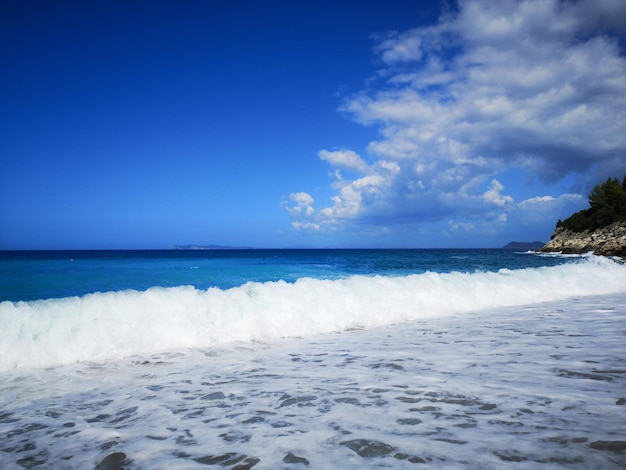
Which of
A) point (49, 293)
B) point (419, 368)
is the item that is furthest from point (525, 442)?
point (49, 293)

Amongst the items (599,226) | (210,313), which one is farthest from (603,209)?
(210,313)

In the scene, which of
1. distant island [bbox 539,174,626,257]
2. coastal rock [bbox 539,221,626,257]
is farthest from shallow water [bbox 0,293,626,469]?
distant island [bbox 539,174,626,257]

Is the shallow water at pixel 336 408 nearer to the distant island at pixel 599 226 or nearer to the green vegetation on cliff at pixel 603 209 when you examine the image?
the distant island at pixel 599 226

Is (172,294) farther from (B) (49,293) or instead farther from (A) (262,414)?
(B) (49,293)

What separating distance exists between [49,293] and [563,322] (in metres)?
16.8

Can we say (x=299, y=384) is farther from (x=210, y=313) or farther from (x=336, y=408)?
(x=210, y=313)

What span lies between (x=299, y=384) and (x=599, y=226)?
79.0 metres

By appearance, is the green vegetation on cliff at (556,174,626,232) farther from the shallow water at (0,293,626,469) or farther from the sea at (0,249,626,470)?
the shallow water at (0,293,626,469)

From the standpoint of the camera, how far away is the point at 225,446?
3062mm

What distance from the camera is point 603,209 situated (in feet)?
204

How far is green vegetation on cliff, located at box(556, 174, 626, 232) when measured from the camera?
2340 inches

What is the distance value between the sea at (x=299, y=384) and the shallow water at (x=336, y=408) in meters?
0.02

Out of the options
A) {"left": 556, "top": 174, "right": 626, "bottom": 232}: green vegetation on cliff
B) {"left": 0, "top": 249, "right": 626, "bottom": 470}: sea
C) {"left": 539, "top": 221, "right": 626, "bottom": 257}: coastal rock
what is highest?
{"left": 556, "top": 174, "right": 626, "bottom": 232}: green vegetation on cliff

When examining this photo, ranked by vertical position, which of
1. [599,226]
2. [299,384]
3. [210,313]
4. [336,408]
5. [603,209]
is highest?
[603,209]
